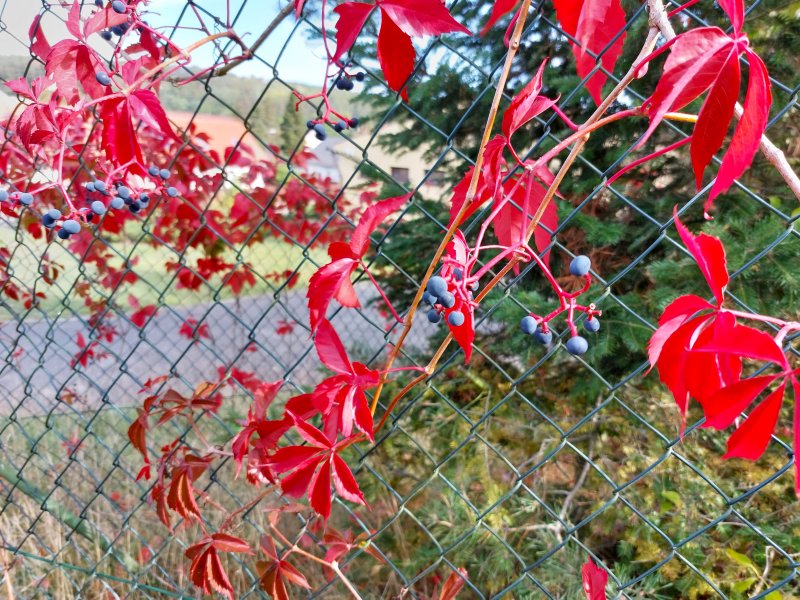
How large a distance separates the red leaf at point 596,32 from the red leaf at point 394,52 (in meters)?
0.20

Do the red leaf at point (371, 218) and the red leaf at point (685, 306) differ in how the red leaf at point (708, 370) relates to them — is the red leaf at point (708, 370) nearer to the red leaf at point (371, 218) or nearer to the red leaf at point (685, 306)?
the red leaf at point (685, 306)

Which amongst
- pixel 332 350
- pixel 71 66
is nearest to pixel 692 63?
pixel 332 350

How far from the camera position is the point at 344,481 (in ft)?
2.90

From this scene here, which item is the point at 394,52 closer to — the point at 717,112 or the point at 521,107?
the point at 521,107

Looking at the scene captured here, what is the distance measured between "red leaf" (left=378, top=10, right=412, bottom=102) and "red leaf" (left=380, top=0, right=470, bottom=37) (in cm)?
2

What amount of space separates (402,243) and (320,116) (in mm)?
1079

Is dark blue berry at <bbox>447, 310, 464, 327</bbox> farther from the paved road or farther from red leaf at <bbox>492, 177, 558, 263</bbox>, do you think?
the paved road

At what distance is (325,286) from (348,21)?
349 mm

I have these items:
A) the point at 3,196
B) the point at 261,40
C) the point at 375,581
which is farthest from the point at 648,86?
the point at 375,581

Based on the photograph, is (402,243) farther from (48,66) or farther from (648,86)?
(48,66)

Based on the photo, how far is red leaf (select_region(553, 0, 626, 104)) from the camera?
0.63 metres

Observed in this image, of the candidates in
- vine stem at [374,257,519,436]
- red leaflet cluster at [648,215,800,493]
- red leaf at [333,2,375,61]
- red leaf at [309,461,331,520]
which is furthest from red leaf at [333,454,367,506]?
red leaf at [333,2,375,61]

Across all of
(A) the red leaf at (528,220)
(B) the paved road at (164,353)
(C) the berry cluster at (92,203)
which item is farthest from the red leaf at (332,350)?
(B) the paved road at (164,353)

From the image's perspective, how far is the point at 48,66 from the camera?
938 mm
